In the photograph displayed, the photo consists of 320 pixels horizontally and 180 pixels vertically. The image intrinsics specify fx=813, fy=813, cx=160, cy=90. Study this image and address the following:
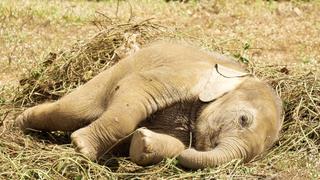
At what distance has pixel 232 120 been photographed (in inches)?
189

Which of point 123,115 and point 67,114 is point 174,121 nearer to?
point 123,115

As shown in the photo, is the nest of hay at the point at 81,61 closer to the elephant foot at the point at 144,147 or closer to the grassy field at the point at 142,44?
the grassy field at the point at 142,44

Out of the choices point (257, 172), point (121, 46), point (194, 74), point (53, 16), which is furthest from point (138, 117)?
point (53, 16)

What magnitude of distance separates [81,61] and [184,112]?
74.1 inches

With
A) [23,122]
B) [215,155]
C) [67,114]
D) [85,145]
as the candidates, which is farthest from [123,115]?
[23,122]

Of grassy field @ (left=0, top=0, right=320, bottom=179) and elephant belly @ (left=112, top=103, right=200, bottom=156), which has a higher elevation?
elephant belly @ (left=112, top=103, right=200, bottom=156)

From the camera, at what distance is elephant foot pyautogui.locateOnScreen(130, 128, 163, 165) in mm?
4570

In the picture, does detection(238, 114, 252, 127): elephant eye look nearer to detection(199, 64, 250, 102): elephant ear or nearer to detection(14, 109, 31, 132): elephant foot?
detection(199, 64, 250, 102): elephant ear

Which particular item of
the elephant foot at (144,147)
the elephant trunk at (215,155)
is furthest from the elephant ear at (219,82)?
the elephant foot at (144,147)

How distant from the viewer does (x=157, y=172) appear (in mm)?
4684

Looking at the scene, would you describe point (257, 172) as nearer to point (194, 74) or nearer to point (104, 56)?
point (194, 74)

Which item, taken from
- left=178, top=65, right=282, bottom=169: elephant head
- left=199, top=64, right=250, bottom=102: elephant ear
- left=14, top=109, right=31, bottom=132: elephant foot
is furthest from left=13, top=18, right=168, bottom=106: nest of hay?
left=178, top=65, right=282, bottom=169: elephant head

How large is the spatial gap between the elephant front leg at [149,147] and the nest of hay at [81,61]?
1.55m

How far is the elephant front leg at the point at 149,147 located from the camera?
4.58 meters
